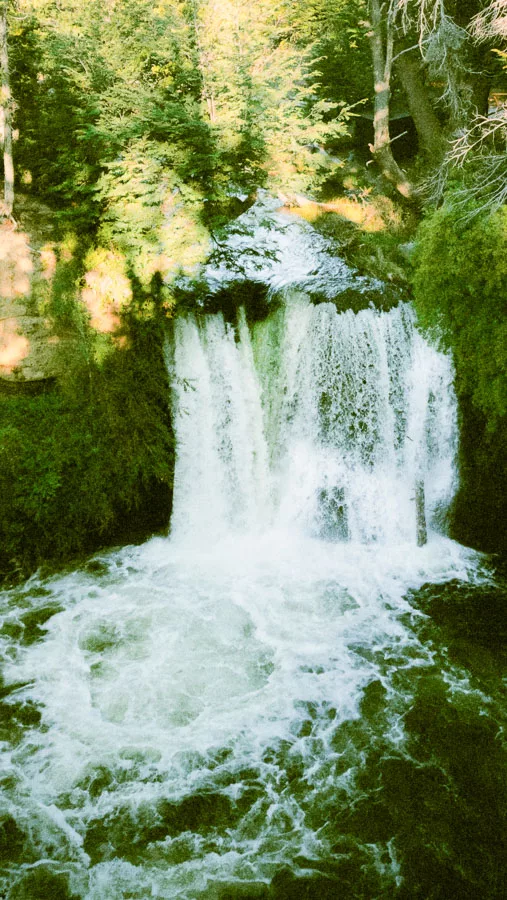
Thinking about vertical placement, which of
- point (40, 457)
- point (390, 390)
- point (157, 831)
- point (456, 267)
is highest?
point (456, 267)

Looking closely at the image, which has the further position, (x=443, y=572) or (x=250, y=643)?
(x=443, y=572)

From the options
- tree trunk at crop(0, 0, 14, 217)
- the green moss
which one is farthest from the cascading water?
tree trunk at crop(0, 0, 14, 217)

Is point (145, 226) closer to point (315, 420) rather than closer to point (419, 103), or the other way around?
point (315, 420)

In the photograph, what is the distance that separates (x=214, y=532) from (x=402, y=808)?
5.12 metres

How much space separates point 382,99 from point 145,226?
5.98m

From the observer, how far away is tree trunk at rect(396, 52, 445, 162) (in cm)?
1169

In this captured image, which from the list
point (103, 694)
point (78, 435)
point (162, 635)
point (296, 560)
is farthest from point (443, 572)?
point (78, 435)

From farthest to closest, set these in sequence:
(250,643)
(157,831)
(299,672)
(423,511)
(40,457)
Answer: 1. (423,511)
2. (40,457)
3. (250,643)
4. (299,672)
5. (157,831)

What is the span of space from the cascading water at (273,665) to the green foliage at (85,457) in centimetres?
51

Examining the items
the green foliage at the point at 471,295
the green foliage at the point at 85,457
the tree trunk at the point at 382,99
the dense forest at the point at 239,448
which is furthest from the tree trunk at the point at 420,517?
the tree trunk at the point at 382,99

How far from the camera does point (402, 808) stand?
5145 mm

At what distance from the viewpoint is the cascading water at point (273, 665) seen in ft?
15.7

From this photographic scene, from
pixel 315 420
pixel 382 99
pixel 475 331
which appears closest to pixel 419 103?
pixel 382 99

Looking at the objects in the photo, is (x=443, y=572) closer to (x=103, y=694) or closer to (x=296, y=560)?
(x=296, y=560)
